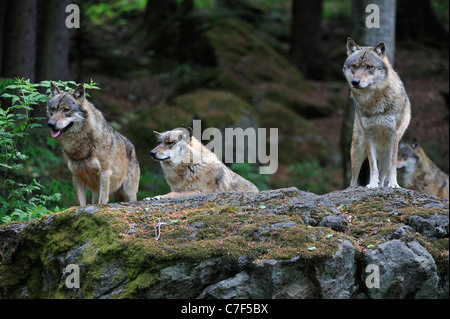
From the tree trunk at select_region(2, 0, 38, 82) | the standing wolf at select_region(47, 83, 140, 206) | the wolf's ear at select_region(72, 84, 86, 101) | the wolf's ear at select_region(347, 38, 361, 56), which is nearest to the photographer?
the standing wolf at select_region(47, 83, 140, 206)

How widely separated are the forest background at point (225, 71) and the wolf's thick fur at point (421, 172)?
144 cm

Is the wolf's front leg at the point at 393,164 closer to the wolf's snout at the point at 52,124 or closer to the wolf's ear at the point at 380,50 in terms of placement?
Result: the wolf's ear at the point at 380,50

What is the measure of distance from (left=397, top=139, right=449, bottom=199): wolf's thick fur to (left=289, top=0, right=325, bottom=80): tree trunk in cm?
999

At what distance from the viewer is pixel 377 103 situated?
8.24 meters

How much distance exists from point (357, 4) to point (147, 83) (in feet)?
32.8

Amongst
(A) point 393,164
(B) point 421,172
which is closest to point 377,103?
(A) point 393,164

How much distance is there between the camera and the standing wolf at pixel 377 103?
817 cm

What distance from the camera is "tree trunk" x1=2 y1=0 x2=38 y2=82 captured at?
14.2m

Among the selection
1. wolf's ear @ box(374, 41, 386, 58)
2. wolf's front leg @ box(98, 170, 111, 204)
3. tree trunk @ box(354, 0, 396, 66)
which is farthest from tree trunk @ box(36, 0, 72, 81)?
wolf's ear @ box(374, 41, 386, 58)

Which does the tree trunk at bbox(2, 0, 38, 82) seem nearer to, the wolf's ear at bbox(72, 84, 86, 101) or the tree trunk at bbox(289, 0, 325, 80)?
the wolf's ear at bbox(72, 84, 86, 101)

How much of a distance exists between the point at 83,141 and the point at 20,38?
7.56 m

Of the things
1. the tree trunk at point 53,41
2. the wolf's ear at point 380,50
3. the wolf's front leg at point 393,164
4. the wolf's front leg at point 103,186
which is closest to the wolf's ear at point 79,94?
the wolf's front leg at point 103,186
